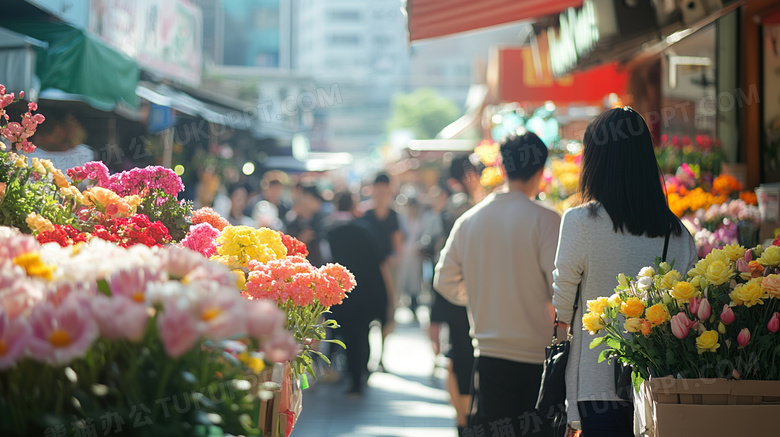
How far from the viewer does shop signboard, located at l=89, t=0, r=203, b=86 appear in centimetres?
1077

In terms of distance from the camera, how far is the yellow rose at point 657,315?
3014mm

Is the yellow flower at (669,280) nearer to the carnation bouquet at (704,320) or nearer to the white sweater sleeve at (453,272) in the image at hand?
the carnation bouquet at (704,320)

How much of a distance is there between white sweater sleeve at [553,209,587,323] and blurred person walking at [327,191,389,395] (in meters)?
5.24

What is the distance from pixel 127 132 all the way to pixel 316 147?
8321 cm

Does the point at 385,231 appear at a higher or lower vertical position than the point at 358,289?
higher

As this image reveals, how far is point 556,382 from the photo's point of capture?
3605 mm

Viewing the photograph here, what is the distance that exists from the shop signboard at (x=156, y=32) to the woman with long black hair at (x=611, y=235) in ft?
25.4

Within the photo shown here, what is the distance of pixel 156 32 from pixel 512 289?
396 inches

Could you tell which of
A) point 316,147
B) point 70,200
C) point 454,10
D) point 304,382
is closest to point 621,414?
point 304,382

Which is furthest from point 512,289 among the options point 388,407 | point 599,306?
point 388,407

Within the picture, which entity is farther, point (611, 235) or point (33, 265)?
point (611, 235)

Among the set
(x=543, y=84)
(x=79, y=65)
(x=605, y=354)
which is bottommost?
(x=605, y=354)

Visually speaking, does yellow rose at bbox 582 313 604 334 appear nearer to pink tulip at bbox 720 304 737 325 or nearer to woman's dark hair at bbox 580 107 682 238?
pink tulip at bbox 720 304 737 325

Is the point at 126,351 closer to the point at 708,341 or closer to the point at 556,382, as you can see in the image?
the point at 708,341
